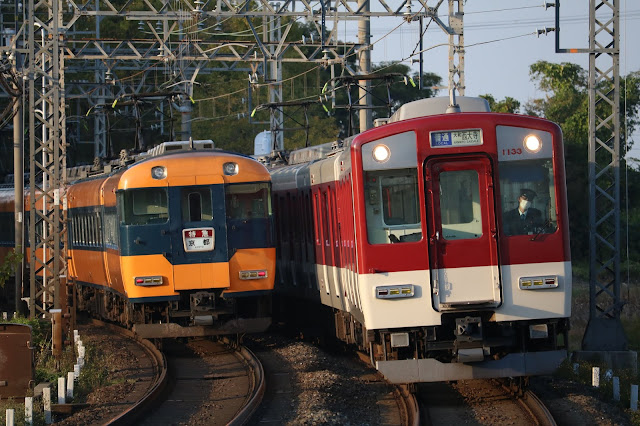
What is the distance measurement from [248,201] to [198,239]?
0.94 metres

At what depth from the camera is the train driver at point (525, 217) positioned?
11.2m

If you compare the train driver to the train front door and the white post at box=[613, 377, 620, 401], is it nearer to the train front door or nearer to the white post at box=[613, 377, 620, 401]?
the train front door

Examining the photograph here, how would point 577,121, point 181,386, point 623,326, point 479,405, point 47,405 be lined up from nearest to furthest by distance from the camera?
point 479,405
point 47,405
point 181,386
point 623,326
point 577,121

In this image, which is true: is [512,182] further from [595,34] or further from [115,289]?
[115,289]

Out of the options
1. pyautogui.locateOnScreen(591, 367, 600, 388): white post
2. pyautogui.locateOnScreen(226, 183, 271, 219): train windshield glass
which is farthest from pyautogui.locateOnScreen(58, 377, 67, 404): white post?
pyautogui.locateOnScreen(591, 367, 600, 388): white post

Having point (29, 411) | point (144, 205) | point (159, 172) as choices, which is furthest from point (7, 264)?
point (29, 411)

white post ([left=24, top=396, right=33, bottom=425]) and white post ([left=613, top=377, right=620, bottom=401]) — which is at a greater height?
white post ([left=24, top=396, right=33, bottom=425])

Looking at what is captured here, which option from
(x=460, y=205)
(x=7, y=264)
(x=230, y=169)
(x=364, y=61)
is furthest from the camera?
(x=364, y=61)

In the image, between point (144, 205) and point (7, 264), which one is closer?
point (144, 205)

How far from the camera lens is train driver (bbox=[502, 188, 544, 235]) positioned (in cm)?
1121

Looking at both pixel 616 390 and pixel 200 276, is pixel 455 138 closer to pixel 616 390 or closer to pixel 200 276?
pixel 616 390

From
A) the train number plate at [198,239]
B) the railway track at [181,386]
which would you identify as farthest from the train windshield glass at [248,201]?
the railway track at [181,386]

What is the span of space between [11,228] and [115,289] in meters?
10.7

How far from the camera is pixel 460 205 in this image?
37.0ft
